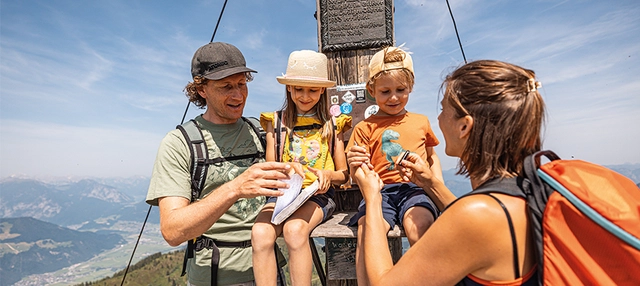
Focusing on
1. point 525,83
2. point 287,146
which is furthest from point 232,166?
point 525,83

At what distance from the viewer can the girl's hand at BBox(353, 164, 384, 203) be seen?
2.18 meters

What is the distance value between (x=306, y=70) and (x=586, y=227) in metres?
2.38

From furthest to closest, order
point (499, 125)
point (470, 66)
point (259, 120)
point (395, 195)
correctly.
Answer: point (259, 120), point (395, 195), point (470, 66), point (499, 125)

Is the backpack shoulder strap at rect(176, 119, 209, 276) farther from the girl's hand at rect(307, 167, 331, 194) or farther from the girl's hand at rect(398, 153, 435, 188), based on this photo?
the girl's hand at rect(398, 153, 435, 188)

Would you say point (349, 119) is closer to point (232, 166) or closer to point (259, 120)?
point (259, 120)

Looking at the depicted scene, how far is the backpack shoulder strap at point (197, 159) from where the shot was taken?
2.73 metres

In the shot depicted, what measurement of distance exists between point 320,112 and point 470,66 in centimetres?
172

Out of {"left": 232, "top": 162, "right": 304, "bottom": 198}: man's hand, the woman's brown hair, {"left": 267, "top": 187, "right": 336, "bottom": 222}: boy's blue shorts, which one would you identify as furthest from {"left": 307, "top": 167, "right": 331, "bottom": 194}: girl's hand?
the woman's brown hair

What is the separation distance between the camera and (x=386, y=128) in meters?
3.08

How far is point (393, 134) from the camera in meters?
2.97

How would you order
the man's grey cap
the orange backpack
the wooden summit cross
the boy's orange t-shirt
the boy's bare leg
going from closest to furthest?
the orange backpack
the boy's bare leg
the man's grey cap
the boy's orange t-shirt
the wooden summit cross

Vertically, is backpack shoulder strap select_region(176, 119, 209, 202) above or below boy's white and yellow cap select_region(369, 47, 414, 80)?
below

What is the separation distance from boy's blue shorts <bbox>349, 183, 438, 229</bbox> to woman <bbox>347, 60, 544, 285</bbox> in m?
0.62

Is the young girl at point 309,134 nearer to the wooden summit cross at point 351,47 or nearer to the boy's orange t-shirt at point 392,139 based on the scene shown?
the boy's orange t-shirt at point 392,139
